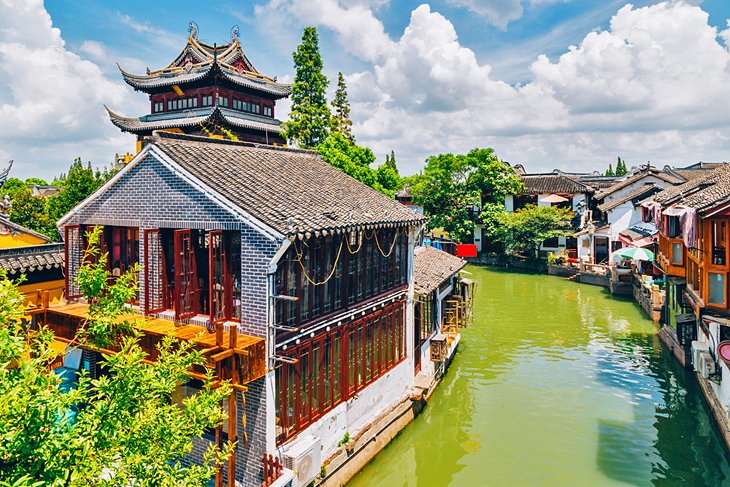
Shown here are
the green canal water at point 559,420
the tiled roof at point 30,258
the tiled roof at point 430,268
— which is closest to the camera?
the green canal water at point 559,420

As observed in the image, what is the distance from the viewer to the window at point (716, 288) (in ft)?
44.2

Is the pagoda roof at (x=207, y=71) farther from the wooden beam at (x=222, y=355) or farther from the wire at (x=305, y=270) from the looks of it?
the wooden beam at (x=222, y=355)

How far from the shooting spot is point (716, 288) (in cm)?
1362

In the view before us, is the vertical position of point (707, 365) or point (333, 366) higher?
point (333, 366)

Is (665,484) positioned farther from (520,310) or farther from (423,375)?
(520,310)

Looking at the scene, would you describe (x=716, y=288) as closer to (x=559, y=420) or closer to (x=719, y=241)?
(x=719, y=241)

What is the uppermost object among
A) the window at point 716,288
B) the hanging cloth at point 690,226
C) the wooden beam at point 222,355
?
the hanging cloth at point 690,226

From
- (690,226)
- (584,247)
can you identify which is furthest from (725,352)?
(584,247)

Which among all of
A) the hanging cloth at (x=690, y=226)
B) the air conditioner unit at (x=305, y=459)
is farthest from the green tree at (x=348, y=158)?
the air conditioner unit at (x=305, y=459)

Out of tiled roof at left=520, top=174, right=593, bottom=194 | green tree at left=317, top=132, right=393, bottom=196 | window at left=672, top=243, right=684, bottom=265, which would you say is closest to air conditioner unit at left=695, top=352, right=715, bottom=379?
window at left=672, top=243, right=684, bottom=265

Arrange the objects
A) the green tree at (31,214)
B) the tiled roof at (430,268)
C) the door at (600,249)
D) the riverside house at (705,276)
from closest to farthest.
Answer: the riverside house at (705,276) → the tiled roof at (430,268) → the green tree at (31,214) → the door at (600,249)

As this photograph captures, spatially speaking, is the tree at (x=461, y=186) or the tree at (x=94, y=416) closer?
the tree at (x=94, y=416)

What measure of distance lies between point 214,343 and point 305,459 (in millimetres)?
2977

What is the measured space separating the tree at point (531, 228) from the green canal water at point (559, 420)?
722 inches
